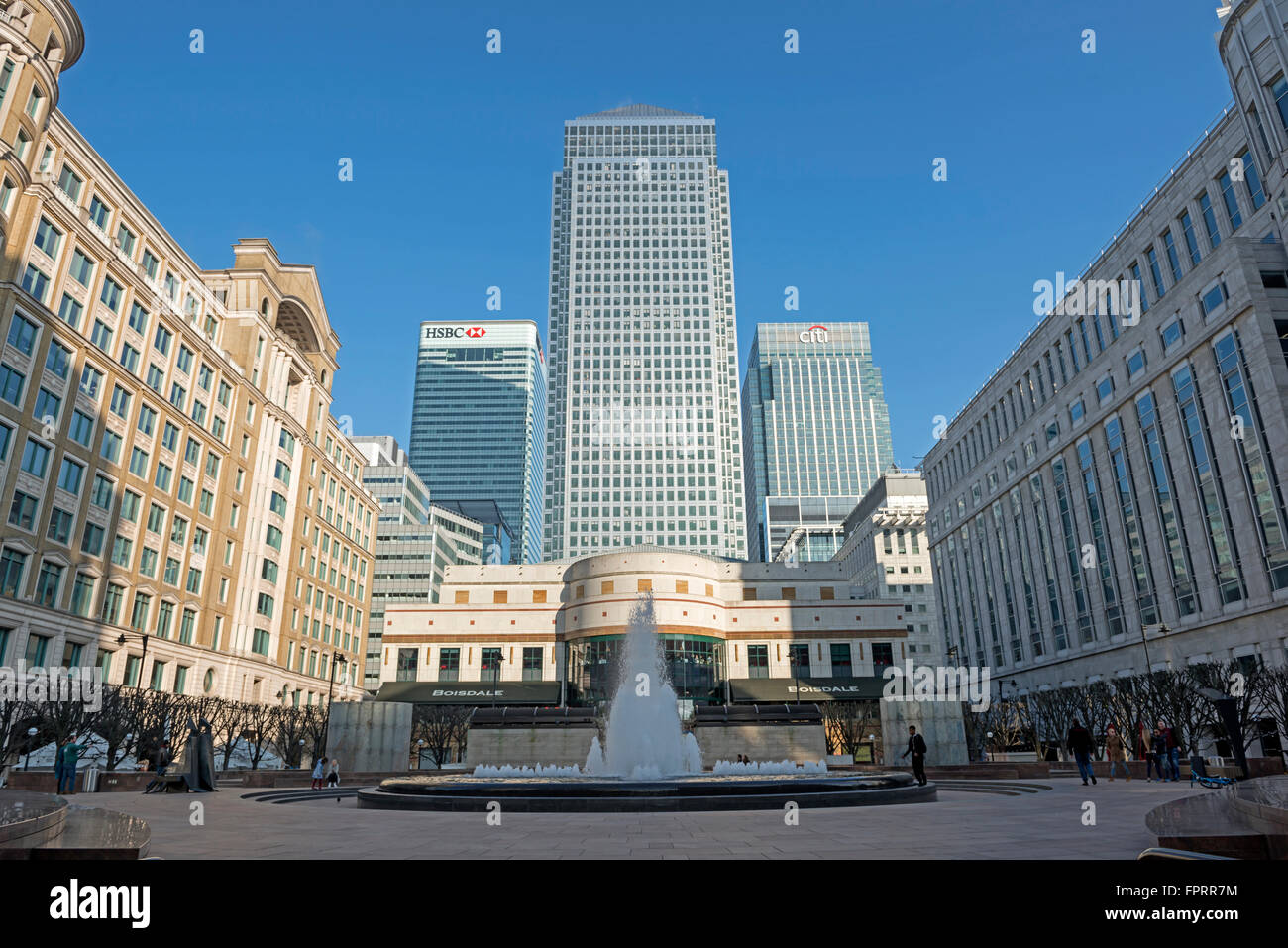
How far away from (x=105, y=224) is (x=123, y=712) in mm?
34215

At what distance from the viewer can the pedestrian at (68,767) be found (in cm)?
2281

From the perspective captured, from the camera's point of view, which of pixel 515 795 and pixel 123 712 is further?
pixel 123 712

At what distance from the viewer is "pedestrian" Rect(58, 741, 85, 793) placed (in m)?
22.8

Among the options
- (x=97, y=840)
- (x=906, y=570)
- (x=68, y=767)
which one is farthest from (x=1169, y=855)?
(x=906, y=570)

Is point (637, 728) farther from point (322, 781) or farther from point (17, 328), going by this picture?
point (17, 328)

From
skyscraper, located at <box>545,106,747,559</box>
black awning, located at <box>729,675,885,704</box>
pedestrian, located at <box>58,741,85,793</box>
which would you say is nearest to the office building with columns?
skyscraper, located at <box>545,106,747,559</box>

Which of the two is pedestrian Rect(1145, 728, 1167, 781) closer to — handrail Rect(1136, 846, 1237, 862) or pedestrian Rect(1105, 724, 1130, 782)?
pedestrian Rect(1105, 724, 1130, 782)

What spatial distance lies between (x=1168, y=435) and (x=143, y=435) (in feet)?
230

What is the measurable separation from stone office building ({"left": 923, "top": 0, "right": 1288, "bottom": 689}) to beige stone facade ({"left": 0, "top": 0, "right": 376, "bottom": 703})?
206 ft

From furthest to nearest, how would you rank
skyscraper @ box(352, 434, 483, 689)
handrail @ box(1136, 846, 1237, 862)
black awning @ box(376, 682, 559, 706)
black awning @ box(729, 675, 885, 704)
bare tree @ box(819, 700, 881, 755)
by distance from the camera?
1. skyscraper @ box(352, 434, 483, 689)
2. black awning @ box(376, 682, 559, 706)
3. black awning @ box(729, 675, 885, 704)
4. bare tree @ box(819, 700, 881, 755)
5. handrail @ box(1136, 846, 1237, 862)

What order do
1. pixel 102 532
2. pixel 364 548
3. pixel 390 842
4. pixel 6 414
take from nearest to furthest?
pixel 390 842 < pixel 6 414 < pixel 102 532 < pixel 364 548

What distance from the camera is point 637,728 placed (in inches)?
1160

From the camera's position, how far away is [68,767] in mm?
23234
